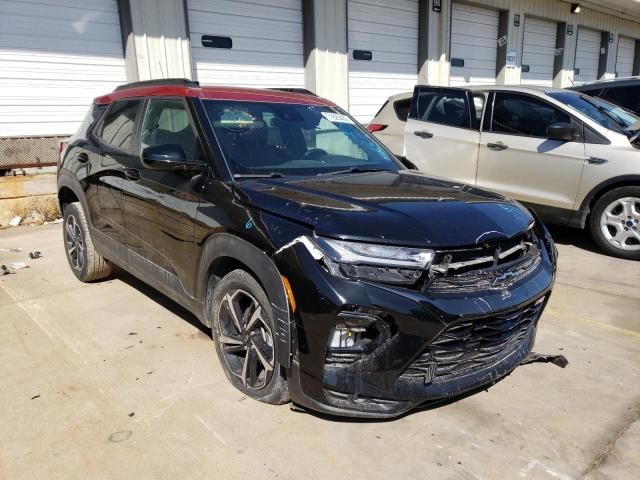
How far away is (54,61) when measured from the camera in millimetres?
7828

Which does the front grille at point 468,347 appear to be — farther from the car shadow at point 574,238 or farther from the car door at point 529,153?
the car shadow at point 574,238

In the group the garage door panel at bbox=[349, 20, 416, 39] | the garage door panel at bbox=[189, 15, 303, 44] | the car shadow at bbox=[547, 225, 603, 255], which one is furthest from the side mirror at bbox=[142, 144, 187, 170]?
the garage door panel at bbox=[349, 20, 416, 39]

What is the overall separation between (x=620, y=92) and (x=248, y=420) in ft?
24.5

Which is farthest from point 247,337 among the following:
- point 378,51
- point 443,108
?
point 378,51

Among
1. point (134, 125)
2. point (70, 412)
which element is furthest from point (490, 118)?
point (70, 412)

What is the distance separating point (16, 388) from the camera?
9.98 feet

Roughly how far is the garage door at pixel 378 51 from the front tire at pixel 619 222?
731cm

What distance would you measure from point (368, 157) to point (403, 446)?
1999 millimetres

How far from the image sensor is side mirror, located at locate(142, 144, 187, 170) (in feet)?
9.77

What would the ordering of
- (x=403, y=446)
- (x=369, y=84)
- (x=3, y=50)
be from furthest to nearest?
(x=369, y=84) < (x=3, y=50) < (x=403, y=446)

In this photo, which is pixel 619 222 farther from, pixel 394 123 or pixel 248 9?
pixel 248 9

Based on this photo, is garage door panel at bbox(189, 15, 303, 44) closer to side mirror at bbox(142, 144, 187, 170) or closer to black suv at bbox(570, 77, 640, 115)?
black suv at bbox(570, 77, 640, 115)

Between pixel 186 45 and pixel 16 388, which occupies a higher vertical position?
pixel 186 45

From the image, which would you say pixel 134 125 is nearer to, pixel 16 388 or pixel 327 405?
pixel 16 388
